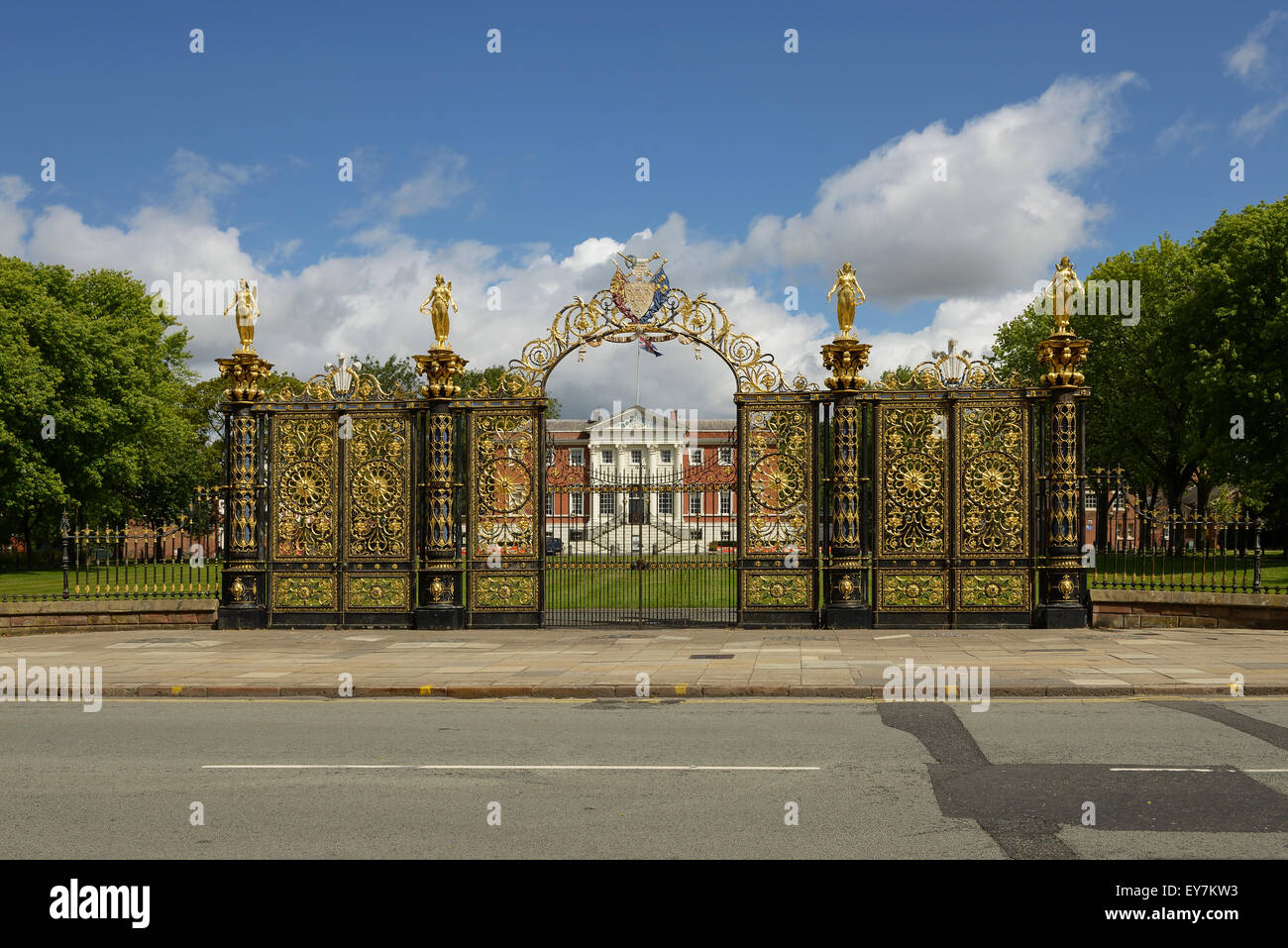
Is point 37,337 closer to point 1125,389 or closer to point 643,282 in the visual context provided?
point 643,282

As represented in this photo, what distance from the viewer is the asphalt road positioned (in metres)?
6.11

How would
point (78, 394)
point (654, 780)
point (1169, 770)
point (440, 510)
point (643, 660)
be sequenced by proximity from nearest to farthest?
point (654, 780) < point (1169, 770) < point (643, 660) < point (440, 510) < point (78, 394)

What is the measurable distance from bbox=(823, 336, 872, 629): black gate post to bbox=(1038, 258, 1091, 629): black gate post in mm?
3075

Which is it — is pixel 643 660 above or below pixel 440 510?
below

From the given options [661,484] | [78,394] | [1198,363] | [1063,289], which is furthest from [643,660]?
[78,394]

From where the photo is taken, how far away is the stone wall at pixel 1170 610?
17672 millimetres

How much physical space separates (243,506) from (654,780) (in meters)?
13.0

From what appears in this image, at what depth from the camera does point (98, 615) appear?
1911 cm

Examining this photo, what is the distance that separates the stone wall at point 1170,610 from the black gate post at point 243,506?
47.2 ft

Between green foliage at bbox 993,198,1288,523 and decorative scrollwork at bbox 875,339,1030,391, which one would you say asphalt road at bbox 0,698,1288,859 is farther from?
green foliage at bbox 993,198,1288,523

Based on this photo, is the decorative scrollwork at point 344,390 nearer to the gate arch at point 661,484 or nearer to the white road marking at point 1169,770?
the gate arch at point 661,484

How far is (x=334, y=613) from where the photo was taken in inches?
733

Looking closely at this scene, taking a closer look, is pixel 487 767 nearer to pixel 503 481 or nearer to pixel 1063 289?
pixel 503 481
